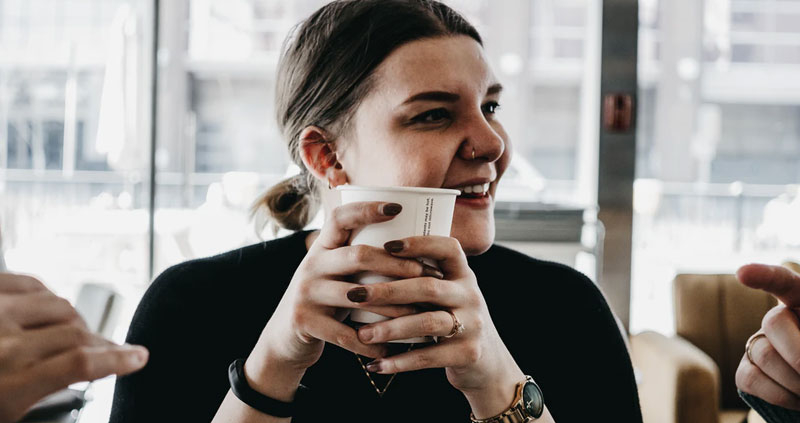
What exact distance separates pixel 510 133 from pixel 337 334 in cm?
255

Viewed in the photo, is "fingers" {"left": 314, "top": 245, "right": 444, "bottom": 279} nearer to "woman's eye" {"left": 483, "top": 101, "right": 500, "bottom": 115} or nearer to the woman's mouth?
the woman's mouth

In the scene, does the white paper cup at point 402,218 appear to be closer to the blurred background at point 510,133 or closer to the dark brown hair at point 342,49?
the blurred background at point 510,133

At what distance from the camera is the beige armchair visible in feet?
7.09

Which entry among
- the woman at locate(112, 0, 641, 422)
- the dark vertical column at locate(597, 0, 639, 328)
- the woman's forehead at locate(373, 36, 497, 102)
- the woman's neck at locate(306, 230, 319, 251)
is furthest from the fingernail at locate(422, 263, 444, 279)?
the dark vertical column at locate(597, 0, 639, 328)

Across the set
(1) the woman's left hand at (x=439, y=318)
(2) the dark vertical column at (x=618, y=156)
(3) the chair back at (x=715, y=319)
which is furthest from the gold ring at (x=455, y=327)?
(2) the dark vertical column at (x=618, y=156)

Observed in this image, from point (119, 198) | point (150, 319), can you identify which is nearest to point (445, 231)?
point (150, 319)

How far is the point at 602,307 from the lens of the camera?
4.00 ft

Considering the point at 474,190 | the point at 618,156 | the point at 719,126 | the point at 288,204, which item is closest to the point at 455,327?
the point at 474,190

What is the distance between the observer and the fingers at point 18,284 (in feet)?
1.62

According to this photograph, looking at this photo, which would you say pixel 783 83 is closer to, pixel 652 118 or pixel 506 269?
pixel 652 118

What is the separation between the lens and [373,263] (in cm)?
66

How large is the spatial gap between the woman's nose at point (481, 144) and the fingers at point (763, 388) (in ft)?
1.47

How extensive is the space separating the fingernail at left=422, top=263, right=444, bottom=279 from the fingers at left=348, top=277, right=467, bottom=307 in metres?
0.02

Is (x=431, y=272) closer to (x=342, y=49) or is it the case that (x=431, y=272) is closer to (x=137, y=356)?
(x=137, y=356)
